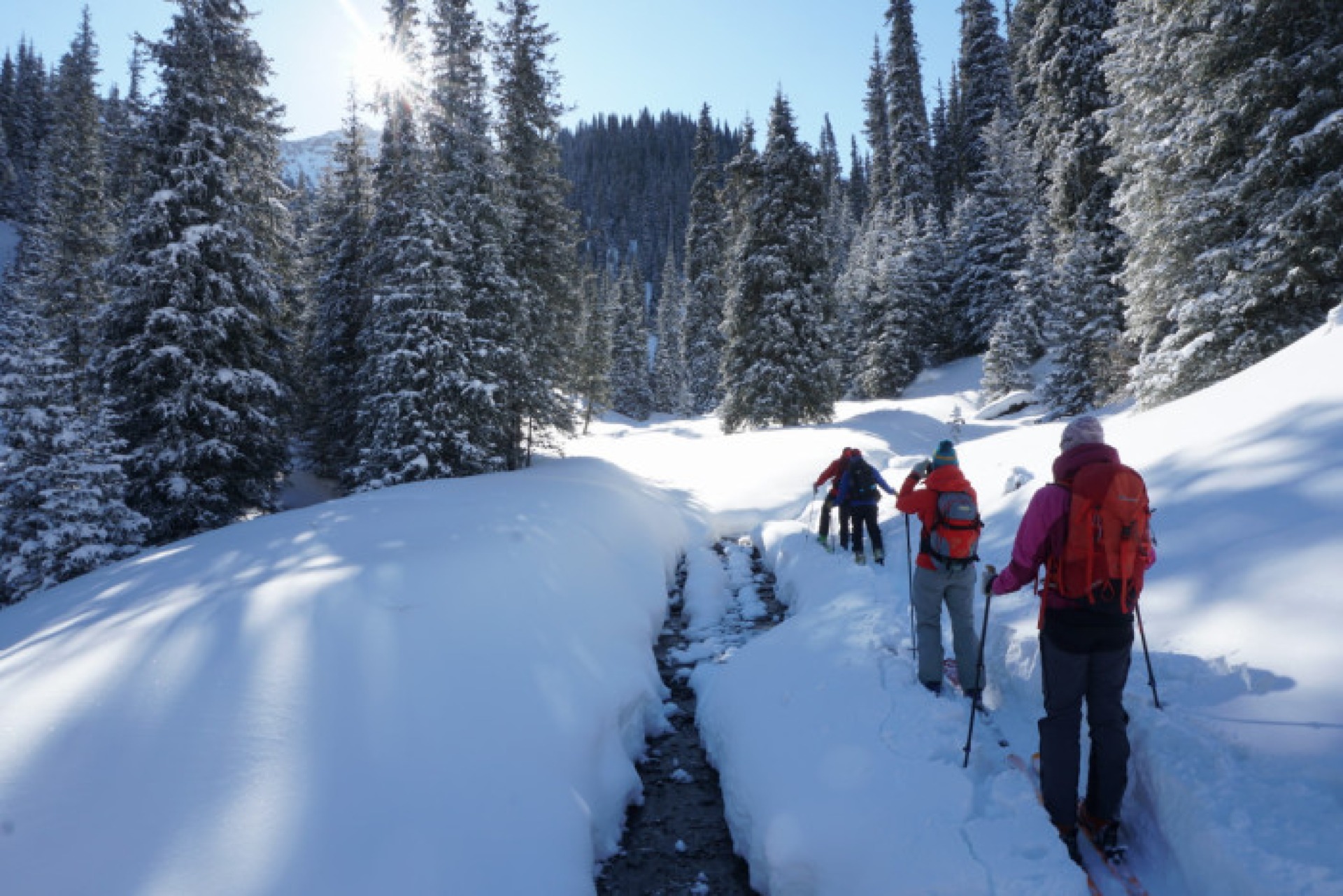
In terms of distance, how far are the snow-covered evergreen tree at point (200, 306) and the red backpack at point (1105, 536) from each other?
16.2 meters

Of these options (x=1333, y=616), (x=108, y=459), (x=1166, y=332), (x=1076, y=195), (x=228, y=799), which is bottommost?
(x=228, y=799)

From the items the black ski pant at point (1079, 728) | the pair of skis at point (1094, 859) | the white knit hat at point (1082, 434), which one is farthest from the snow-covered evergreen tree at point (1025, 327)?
the black ski pant at point (1079, 728)

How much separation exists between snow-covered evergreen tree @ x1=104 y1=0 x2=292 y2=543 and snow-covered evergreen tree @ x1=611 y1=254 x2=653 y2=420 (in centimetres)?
3786

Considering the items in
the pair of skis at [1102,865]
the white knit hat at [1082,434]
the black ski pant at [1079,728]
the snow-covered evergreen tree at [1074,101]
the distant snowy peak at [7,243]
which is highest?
the distant snowy peak at [7,243]

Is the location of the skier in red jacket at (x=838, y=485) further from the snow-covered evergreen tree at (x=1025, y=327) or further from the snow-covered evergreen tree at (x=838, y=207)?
the snow-covered evergreen tree at (x=838, y=207)

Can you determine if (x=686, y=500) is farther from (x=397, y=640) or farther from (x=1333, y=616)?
(x=1333, y=616)

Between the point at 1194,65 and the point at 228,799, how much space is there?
17174 mm

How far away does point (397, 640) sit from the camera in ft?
19.1

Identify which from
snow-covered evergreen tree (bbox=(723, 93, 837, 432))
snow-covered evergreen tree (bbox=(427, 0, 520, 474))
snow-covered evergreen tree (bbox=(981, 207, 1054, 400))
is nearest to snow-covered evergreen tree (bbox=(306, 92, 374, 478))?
snow-covered evergreen tree (bbox=(427, 0, 520, 474))

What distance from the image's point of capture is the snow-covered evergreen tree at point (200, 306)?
45.9 ft

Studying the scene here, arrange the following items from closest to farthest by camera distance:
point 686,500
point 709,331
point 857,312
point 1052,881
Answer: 1. point 1052,881
2. point 686,500
3. point 857,312
4. point 709,331

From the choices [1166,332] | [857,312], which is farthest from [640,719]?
[857,312]

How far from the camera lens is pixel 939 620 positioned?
19.5 feet

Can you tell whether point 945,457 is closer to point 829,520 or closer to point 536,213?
point 829,520
